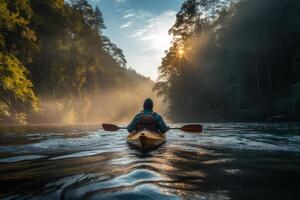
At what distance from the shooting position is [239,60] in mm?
30859

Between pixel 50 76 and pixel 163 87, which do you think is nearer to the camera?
pixel 50 76

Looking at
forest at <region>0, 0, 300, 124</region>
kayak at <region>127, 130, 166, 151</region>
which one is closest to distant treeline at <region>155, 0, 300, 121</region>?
forest at <region>0, 0, 300, 124</region>

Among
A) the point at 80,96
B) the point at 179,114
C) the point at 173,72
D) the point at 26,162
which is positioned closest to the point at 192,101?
the point at 179,114

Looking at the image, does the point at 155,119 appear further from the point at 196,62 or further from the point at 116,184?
the point at 196,62

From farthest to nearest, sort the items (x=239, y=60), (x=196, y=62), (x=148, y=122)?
(x=196, y=62), (x=239, y=60), (x=148, y=122)

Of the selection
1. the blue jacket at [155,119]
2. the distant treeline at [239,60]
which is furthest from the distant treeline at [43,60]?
the distant treeline at [239,60]

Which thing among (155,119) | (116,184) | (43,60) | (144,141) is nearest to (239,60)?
(43,60)

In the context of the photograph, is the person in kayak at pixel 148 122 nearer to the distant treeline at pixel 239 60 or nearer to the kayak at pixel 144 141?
the kayak at pixel 144 141

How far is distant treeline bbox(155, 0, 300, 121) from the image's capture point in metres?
26.2

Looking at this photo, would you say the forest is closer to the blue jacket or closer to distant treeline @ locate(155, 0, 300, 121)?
distant treeline @ locate(155, 0, 300, 121)

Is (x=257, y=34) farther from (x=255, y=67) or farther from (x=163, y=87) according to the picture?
(x=163, y=87)

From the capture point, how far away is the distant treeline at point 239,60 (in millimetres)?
26188

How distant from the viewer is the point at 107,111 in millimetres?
56281

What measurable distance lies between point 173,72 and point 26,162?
1608 inches
